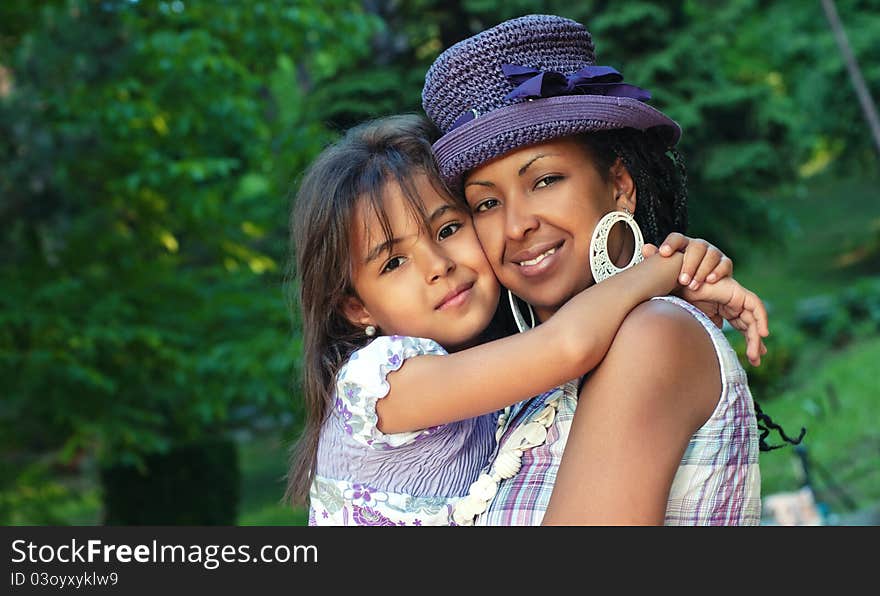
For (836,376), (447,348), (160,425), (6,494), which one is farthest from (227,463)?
(447,348)

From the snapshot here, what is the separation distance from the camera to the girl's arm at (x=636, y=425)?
6.06 ft

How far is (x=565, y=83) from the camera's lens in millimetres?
2355

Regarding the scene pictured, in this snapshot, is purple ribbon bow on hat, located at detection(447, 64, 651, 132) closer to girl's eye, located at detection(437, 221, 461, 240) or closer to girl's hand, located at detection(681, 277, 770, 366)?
girl's eye, located at detection(437, 221, 461, 240)

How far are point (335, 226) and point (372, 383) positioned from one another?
1.68 ft

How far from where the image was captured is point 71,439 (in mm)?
7832

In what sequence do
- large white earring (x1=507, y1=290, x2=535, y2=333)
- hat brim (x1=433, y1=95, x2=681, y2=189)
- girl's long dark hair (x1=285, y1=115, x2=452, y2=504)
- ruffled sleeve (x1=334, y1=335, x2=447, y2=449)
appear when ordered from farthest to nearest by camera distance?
girl's long dark hair (x1=285, y1=115, x2=452, y2=504)
large white earring (x1=507, y1=290, x2=535, y2=333)
ruffled sleeve (x1=334, y1=335, x2=447, y2=449)
hat brim (x1=433, y1=95, x2=681, y2=189)

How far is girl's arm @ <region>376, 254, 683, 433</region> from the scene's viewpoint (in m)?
2.02

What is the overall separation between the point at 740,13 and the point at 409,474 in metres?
11.5

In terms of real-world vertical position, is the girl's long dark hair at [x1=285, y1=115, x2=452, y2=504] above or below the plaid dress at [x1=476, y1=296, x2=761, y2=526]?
above

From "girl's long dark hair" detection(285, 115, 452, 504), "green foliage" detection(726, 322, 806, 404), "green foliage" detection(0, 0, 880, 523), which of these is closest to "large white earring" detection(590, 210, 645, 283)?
"girl's long dark hair" detection(285, 115, 452, 504)

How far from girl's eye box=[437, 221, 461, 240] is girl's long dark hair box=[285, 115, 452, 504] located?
0.19 ft

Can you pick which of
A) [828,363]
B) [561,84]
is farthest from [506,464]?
[828,363]

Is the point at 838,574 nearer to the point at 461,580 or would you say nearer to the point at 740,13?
the point at 461,580

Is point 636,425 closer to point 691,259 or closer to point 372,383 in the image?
point 691,259
